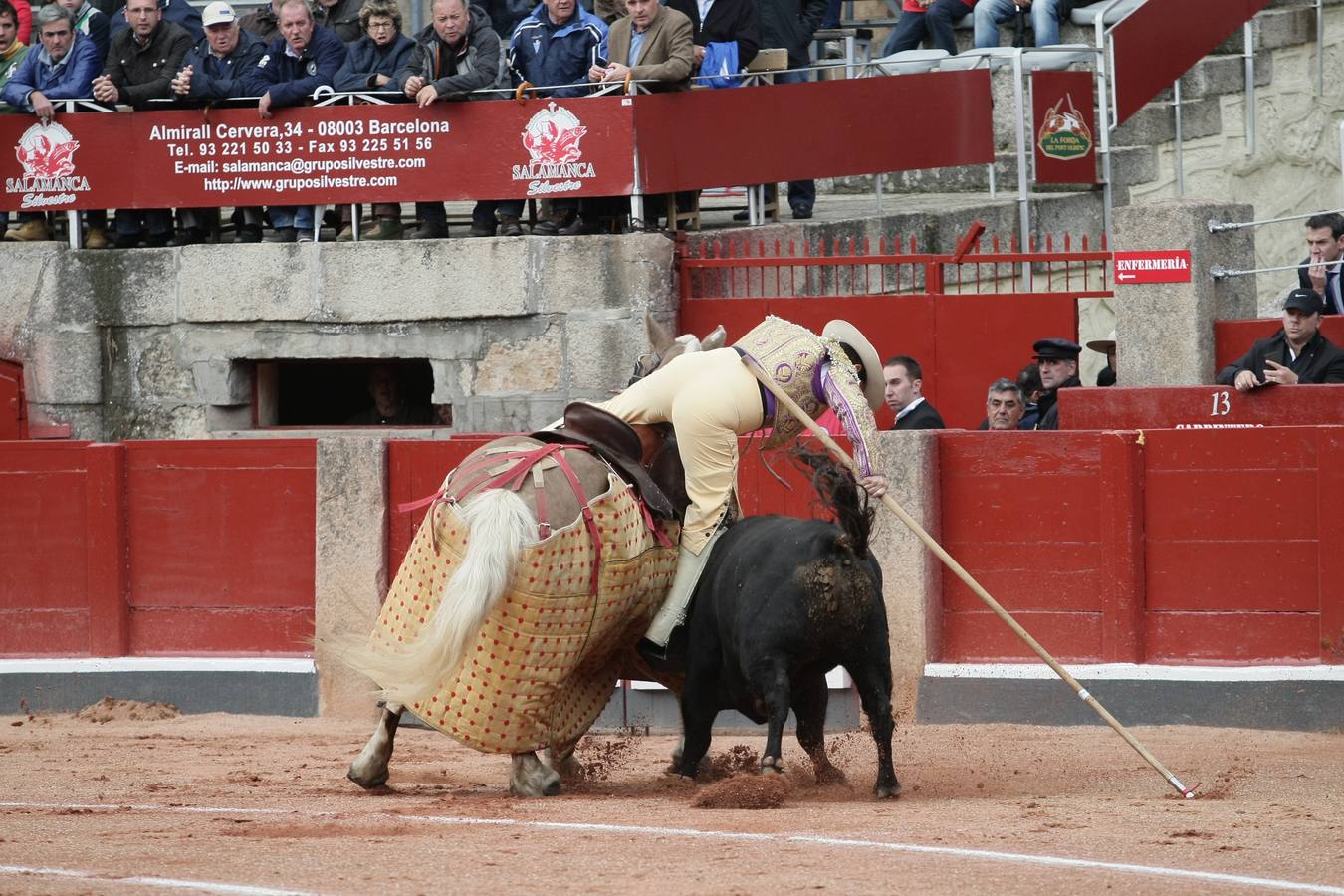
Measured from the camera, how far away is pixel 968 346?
1134cm

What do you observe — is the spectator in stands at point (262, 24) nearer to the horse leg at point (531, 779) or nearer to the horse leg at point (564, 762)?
the horse leg at point (564, 762)

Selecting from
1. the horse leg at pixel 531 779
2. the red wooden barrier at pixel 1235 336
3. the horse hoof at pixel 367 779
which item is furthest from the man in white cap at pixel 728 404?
the red wooden barrier at pixel 1235 336

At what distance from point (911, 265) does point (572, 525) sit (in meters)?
5.91

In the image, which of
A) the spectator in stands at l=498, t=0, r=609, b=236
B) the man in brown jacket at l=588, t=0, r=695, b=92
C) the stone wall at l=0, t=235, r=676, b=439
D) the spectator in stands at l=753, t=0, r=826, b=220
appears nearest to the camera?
the man in brown jacket at l=588, t=0, r=695, b=92

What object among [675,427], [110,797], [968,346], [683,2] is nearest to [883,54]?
[683,2]

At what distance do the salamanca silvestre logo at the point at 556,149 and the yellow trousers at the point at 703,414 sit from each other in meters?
4.28

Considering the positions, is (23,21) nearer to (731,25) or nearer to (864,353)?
(731,25)

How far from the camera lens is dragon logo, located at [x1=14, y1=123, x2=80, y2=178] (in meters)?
12.0

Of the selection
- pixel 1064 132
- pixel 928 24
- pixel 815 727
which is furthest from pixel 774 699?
pixel 928 24

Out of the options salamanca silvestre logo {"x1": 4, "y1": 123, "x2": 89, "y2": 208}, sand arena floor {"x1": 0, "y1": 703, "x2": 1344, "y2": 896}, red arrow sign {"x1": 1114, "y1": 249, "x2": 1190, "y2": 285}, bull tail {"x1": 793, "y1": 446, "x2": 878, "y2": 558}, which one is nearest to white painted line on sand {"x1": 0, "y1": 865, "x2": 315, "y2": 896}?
sand arena floor {"x1": 0, "y1": 703, "x2": 1344, "y2": 896}

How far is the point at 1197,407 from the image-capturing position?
920cm

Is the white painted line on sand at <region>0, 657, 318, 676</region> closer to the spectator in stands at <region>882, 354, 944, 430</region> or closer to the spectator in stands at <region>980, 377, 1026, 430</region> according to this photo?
the spectator in stands at <region>882, 354, 944, 430</region>

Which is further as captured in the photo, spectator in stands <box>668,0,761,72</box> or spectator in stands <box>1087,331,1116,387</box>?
spectator in stands <box>668,0,761,72</box>

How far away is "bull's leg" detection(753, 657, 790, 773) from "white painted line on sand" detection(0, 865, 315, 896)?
1954 millimetres
